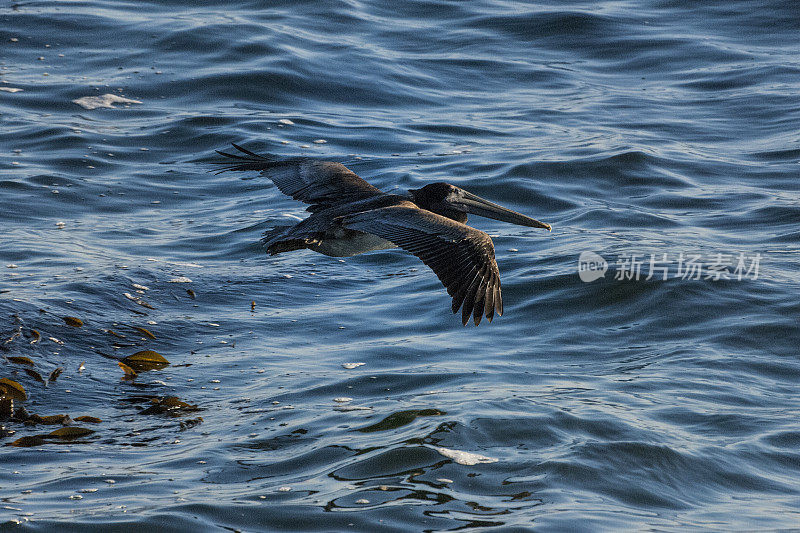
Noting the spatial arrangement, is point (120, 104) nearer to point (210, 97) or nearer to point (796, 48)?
point (210, 97)

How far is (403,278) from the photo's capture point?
9133 mm

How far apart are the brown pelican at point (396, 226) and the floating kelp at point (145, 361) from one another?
1.07m

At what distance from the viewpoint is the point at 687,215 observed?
33.0 ft

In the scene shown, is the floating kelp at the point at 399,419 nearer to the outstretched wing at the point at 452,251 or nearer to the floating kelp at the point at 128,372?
the outstretched wing at the point at 452,251

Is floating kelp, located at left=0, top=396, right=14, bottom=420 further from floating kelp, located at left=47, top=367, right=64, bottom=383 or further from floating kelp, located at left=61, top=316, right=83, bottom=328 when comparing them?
floating kelp, located at left=61, top=316, right=83, bottom=328

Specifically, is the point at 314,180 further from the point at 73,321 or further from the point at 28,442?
the point at 28,442

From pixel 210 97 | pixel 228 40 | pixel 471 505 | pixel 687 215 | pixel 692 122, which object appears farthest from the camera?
pixel 228 40

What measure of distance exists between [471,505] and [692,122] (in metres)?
9.09

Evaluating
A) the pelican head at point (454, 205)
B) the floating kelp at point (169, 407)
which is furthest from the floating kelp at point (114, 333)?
the pelican head at point (454, 205)

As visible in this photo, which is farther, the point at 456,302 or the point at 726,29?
the point at 726,29

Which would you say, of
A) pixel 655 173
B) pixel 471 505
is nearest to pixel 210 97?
pixel 655 173

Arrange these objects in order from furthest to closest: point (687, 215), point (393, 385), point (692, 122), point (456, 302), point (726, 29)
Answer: point (726, 29) < point (692, 122) < point (687, 215) < point (393, 385) < point (456, 302)

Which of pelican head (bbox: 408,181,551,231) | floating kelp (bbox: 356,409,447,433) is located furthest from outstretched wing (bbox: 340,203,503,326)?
pelican head (bbox: 408,181,551,231)

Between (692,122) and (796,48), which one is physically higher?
(796,48)
